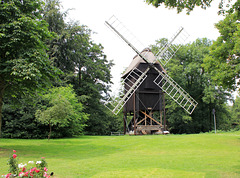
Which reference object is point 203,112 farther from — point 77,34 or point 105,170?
point 105,170

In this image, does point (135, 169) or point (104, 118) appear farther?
point (104, 118)

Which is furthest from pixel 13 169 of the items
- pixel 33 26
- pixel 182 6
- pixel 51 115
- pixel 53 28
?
pixel 53 28

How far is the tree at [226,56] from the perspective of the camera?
19.0 meters

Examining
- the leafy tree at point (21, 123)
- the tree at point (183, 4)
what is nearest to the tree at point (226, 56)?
the tree at point (183, 4)

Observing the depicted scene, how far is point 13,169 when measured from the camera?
6.18 m

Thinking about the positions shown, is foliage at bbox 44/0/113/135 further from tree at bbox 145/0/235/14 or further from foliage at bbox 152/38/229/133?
tree at bbox 145/0/235/14

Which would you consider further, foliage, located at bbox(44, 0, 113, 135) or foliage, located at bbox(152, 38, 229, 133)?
foliage, located at bbox(152, 38, 229, 133)

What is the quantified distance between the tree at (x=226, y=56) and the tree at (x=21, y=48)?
13524 mm

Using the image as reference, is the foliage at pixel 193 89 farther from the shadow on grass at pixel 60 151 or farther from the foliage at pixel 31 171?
the foliage at pixel 31 171

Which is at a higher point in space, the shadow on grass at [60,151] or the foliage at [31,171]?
the foliage at [31,171]

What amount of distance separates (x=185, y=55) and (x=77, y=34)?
21.6 metres

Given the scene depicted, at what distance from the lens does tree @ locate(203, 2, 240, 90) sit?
62.5ft

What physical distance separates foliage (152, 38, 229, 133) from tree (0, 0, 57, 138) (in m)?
31.4

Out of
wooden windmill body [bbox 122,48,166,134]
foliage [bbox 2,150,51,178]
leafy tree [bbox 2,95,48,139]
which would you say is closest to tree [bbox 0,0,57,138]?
foliage [bbox 2,150,51,178]
